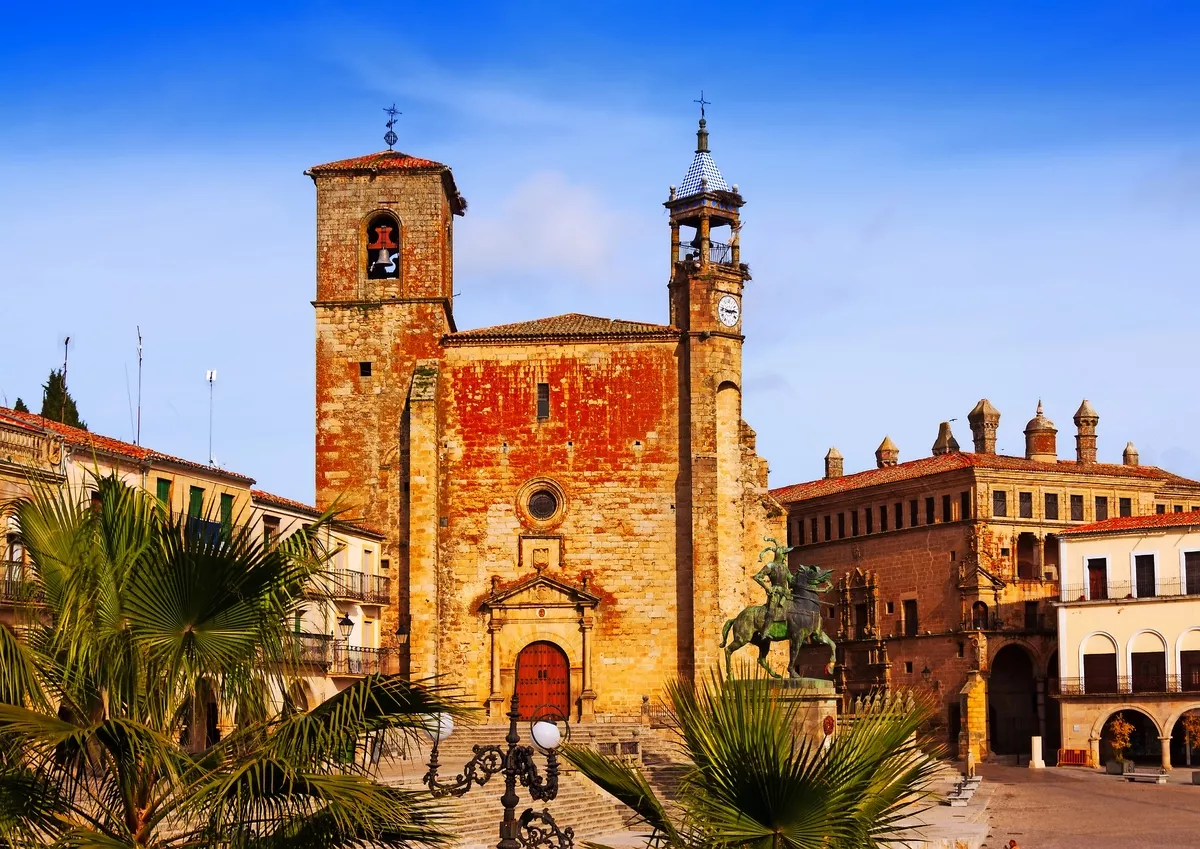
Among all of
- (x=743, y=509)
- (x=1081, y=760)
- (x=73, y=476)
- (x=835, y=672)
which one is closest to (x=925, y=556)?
(x=835, y=672)

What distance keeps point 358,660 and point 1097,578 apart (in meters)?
26.3

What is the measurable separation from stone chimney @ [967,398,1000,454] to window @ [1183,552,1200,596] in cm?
1475

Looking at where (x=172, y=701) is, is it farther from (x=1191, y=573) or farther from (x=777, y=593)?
(x=1191, y=573)

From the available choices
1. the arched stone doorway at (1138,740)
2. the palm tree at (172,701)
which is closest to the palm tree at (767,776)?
the palm tree at (172,701)

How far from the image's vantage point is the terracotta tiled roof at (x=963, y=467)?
67062 millimetres

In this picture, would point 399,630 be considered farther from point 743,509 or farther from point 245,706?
point 245,706

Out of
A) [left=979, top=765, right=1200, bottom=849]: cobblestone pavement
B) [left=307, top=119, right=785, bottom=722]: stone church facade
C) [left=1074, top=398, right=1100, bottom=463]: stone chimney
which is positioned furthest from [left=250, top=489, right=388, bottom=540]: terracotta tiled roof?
[left=1074, top=398, right=1100, bottom=463]: stone chimney

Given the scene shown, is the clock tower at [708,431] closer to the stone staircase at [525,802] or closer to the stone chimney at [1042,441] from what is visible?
the stone staircase at [525,802]

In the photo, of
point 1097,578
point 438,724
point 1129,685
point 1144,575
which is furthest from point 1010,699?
point 438,724

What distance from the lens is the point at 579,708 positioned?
159 feet

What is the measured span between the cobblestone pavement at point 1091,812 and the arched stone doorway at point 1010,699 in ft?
38.2

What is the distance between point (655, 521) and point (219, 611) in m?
37.8

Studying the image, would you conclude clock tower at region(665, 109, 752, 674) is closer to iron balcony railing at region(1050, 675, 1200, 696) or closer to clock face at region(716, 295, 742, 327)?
clock face at region(716, 295, 742, 327)

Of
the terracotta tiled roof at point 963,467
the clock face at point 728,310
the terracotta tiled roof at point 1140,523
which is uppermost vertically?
the clock face at point 728,310
